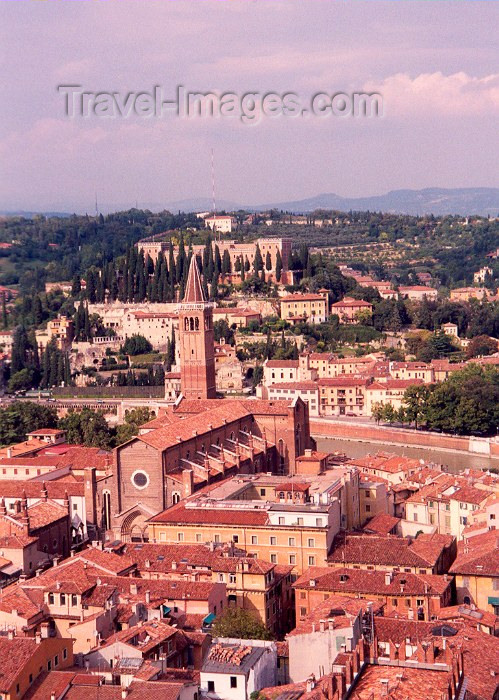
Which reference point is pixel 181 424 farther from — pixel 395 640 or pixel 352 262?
pixel 352 262

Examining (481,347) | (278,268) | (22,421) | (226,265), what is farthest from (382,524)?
(278,268)

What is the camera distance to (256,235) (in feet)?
253

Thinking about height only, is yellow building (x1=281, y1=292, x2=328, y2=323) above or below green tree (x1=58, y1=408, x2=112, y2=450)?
above

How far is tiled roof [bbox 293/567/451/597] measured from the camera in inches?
602

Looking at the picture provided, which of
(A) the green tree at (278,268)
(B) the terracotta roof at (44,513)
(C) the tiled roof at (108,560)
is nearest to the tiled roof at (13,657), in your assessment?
(C) the tiled roof at (108,560)

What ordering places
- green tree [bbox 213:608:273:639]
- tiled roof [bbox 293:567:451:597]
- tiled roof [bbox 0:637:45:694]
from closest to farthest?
tiled roof [bbox 0:637:45:694]
green tree [bbox 213:608:273:639]
tiled roof [bbox 293:567:451:597]

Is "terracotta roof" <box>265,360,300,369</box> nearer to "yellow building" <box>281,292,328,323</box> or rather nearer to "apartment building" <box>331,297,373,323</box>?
"yellow building" <box>281,292,328,323</box>

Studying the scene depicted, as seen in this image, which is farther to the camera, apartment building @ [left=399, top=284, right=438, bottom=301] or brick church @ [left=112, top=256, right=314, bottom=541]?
apartment building @ [left=399, top=284, right=438, bottom=301]

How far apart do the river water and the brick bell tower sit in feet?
19.4

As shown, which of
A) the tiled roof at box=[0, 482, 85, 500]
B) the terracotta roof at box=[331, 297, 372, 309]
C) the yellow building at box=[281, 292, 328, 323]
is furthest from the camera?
the terracotta roof at box=[331, 297, 372, 309]

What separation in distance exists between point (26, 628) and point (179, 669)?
2168 mm

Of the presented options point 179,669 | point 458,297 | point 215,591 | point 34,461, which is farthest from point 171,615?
point 458,297

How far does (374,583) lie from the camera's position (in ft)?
51.0

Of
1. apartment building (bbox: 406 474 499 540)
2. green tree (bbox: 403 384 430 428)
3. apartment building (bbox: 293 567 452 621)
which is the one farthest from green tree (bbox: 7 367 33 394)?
apartment building (bbox: 293 567 452 621)
